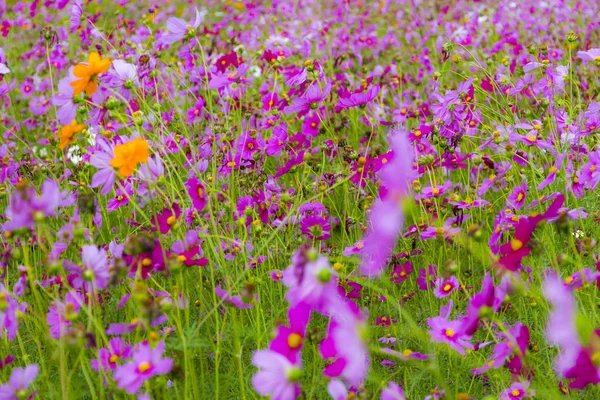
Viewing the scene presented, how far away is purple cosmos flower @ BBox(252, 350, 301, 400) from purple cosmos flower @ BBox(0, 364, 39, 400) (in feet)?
1.14

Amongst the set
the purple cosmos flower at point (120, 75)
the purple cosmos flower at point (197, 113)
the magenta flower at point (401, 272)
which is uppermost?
the purple cosmos flower at point (120, 75)

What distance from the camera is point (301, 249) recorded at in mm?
830

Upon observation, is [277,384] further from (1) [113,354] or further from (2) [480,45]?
(2) [480,45]

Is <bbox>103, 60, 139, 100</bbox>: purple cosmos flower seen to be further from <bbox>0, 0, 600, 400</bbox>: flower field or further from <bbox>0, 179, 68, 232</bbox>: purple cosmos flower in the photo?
<bbox>0, 179, 68, 232</bbox>: purple cosmos flower

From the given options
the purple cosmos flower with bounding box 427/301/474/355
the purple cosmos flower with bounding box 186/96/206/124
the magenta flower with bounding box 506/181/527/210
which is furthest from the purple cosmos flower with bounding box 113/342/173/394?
the purple cosmos flower with bounding box 186/96/206/124

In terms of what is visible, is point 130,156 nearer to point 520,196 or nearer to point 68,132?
point 68,132

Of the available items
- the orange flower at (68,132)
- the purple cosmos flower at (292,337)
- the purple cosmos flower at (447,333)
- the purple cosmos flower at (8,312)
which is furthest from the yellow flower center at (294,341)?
the orange flower at (68,132)

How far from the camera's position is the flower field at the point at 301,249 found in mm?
823

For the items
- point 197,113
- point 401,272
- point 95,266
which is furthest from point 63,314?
point 197,113

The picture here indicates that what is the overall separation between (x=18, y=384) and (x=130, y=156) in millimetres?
349

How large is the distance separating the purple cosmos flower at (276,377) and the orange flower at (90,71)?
0.55m

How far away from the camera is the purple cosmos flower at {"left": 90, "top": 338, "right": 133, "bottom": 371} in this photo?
0.95 metres

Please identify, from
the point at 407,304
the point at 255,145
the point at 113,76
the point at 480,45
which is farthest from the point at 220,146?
the point at 480,45

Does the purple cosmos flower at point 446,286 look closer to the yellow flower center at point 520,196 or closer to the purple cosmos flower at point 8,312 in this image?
the yellow flower center at point 520,196
